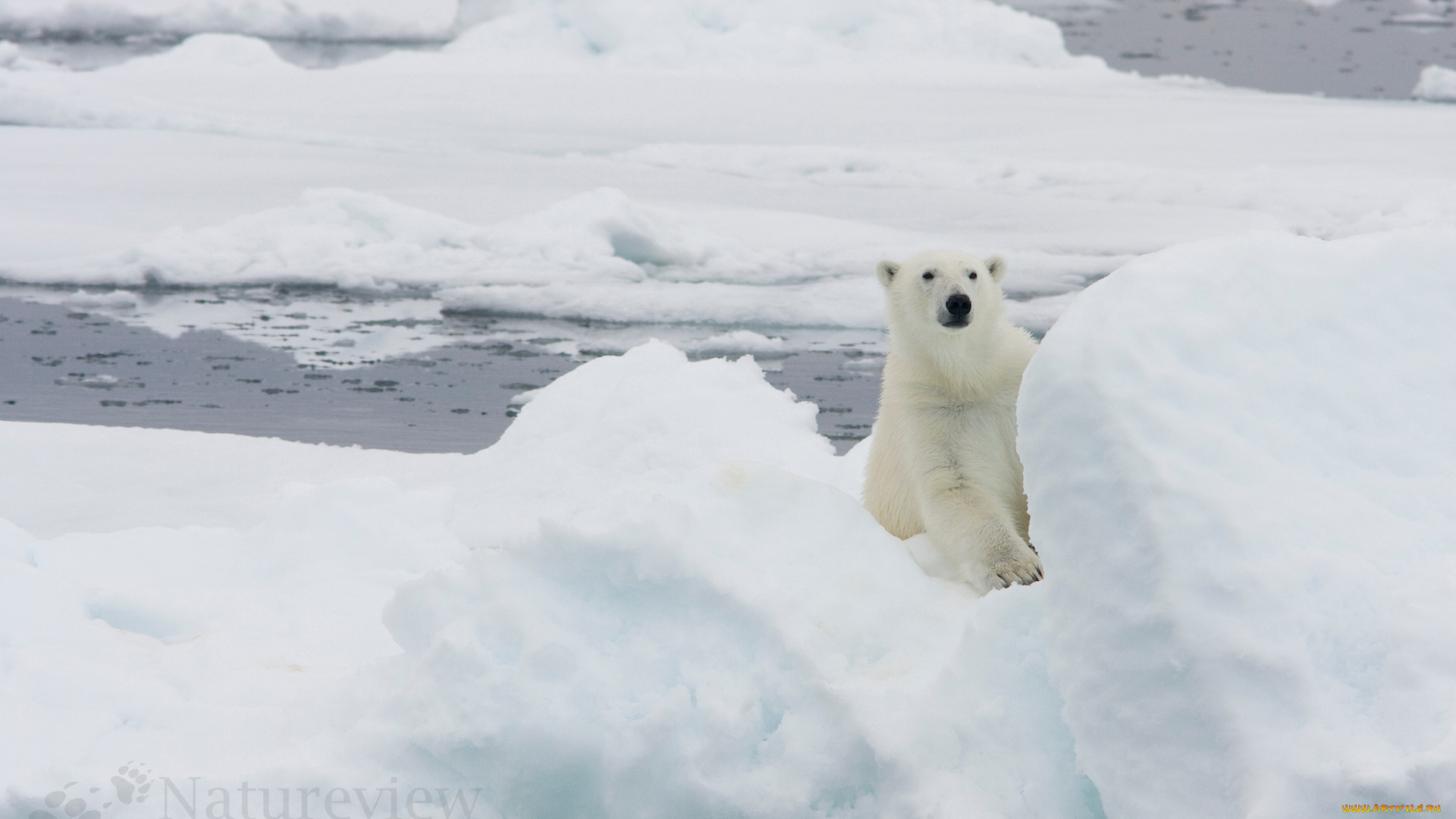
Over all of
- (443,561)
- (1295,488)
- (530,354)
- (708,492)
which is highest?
(1295,488)

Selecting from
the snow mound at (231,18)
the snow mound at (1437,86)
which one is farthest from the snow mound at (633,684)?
the snow mound at (231,18)

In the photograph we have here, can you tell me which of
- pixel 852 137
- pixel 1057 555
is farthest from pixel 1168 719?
pixel 852 137

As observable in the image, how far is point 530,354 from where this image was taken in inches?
304

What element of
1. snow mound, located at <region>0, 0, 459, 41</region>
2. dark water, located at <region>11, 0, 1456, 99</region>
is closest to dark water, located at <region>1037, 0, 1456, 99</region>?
dark water, located at <region>11, 0, 1456, 99</region>

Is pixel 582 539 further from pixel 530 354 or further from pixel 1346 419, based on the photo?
pixel 530 354

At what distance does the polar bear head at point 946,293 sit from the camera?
93.7 inches

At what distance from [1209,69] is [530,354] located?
53.0 feet

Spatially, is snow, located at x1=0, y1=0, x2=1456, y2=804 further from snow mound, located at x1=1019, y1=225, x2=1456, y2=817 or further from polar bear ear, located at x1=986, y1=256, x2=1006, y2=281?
polar bear ear, located at x1=986, y1=256, x2=1006, y2=281

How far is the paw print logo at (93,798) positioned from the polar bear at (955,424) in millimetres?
1433

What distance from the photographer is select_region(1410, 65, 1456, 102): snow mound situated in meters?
15.6

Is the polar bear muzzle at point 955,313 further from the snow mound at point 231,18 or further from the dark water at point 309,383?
the snow mound at point 231,18

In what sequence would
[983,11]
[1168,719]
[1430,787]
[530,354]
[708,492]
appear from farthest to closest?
[983,11] < [530,354] < [708,492] < [1168,719] < [1430,787]

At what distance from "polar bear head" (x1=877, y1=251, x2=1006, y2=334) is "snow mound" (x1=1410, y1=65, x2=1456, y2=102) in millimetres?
16361

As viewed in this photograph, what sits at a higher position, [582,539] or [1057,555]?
[1057,555]
